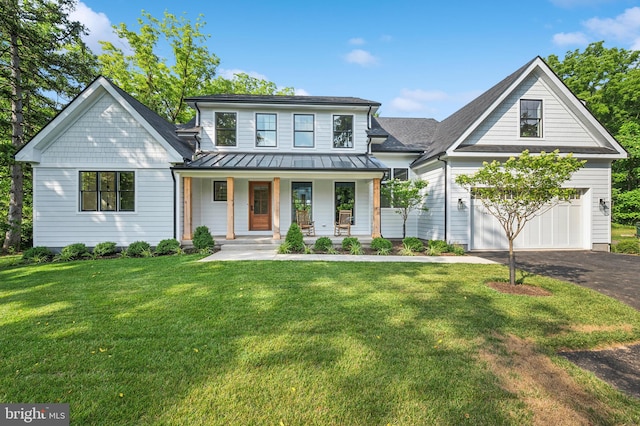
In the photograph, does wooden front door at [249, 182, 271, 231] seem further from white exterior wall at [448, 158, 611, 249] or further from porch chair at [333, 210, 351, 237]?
white exterior wall at [448, 158, 611, 249]

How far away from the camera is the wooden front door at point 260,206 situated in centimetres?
1210

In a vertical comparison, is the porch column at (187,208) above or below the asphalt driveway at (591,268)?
above

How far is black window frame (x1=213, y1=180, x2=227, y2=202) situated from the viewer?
39.1 ft

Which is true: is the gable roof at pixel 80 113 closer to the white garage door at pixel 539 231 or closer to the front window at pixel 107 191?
the front window at pixel 107 191

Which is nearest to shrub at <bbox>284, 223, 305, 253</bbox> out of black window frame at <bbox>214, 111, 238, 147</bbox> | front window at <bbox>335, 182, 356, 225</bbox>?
front window at <bbox>335, 182, 356, 225</bbox>

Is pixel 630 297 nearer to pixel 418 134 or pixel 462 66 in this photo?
pixel 418 134

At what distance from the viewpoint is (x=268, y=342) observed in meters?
3.27

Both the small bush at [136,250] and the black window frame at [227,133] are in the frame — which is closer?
the small bush at [136,250]

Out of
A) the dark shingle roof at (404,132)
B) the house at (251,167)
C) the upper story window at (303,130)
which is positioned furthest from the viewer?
the dark shingle roof at (404,132)

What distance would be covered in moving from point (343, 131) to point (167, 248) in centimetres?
858

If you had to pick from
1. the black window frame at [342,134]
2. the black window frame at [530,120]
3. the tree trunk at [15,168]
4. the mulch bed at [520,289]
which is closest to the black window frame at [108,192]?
the tree trunk at [15,168]

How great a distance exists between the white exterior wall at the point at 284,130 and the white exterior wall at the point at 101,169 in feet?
8.73

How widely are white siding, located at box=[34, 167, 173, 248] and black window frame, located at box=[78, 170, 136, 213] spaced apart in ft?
0.58

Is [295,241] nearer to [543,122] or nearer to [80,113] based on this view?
[80,113]
